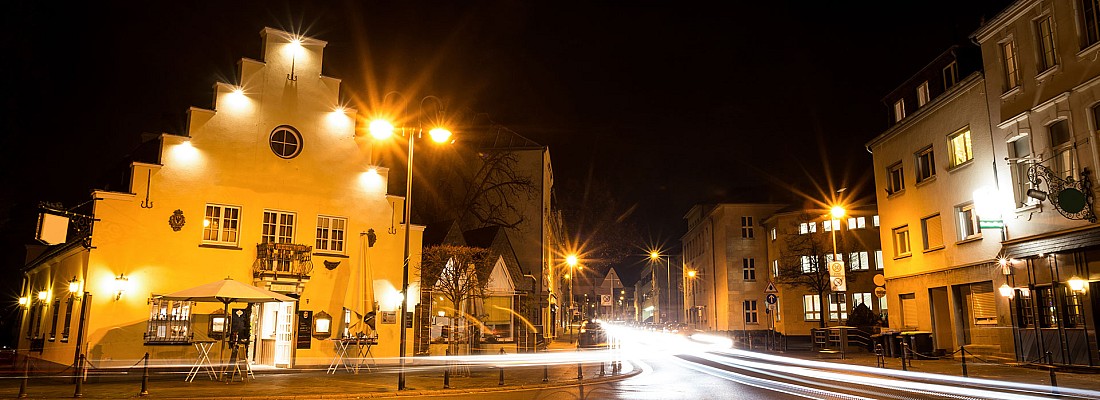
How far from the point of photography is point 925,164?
28.5 metres

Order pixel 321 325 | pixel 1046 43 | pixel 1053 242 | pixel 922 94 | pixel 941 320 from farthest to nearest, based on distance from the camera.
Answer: pixel 922 94 → pixel 941 320 → pixel 321 325 → pixel 1046 43 → pixel 1053 242

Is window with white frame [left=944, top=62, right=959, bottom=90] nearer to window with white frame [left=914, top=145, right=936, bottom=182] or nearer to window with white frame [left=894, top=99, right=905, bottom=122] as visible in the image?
window with white frame [left=914, top=145, right=936, bottom=182]

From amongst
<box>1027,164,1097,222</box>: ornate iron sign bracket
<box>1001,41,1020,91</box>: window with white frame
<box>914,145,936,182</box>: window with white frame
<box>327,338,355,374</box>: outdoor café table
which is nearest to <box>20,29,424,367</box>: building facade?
<box>327,338,355,374</box>: outdoor café table

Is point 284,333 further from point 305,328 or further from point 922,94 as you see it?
point 922,94

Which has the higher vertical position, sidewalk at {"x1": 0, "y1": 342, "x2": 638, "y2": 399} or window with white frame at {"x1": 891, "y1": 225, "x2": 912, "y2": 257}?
window with white frame at {"x1": 891, "y1": 225, "x2": 912, "y2": 257}

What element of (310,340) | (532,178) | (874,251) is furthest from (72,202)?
(874,251)

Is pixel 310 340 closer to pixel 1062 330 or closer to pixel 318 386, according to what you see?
pixel 318 386

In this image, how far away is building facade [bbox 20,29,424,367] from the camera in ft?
67.1

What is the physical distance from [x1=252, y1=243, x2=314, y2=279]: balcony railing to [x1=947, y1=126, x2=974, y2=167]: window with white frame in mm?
23169

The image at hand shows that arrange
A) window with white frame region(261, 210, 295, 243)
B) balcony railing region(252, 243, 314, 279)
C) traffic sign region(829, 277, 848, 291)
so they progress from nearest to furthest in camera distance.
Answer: balcony railing region(252, 243, 314, 279), window with white frame region(261, 210, 295, 243), traffic sign region(829, 277, 848, 291)

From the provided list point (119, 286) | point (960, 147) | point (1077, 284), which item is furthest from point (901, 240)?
point (119, 286)

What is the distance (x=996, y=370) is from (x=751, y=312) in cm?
4111

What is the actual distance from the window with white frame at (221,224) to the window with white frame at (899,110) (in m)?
26.6

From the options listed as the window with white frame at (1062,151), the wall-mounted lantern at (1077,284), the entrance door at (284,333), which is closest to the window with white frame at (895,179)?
the window with white frame at (1062,151)
